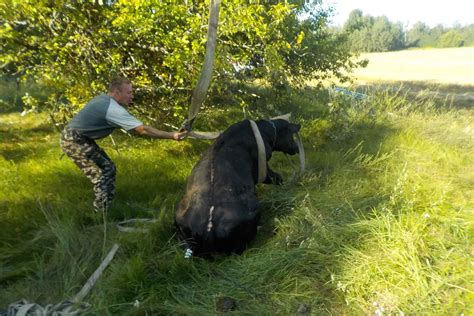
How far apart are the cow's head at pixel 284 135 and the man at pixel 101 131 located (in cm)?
163

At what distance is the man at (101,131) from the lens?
3.74m

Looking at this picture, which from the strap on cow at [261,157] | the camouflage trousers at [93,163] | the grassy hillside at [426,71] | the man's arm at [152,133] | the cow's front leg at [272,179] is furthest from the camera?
the grassy hillside at [426,71]

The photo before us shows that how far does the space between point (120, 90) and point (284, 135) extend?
235 cm

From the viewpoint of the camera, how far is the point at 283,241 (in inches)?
135

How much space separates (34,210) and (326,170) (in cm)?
395

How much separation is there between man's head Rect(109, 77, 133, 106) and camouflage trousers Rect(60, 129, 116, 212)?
0.64 meters

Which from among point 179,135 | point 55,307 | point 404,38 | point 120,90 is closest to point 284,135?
point 179,135

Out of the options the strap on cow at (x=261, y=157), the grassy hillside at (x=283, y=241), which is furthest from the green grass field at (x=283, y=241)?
the strap on cow at (x=261, y=157)

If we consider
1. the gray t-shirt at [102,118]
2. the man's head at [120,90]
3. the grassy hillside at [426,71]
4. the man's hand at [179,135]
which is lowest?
the grassy hillside at [426,71]

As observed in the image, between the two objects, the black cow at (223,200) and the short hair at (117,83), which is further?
the short hair at (117,83)

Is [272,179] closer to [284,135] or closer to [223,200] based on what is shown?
[284,135]

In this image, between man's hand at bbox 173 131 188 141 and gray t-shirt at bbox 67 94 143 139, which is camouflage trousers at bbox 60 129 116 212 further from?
man's hand at bbox 173 131 188 141

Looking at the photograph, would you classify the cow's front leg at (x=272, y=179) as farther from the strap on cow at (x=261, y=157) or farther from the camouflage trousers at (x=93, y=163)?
the camouflage trousers at (x=93, y=163)

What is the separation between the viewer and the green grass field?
266 cm
